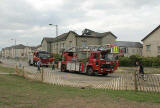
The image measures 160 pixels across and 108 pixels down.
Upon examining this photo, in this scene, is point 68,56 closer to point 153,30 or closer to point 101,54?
point 101,54

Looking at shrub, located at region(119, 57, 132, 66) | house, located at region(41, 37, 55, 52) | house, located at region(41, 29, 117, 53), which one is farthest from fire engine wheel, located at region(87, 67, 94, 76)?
house, located at region(41, 37, 55, 52)

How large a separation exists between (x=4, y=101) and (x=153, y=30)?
42878 mm

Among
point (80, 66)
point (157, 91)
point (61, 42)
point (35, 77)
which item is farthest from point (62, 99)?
point (61, 42)

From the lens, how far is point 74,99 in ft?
25.7

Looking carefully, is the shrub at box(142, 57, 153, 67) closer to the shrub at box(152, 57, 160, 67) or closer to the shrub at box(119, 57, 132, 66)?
the shrub at box(152, 57, 160, 67)

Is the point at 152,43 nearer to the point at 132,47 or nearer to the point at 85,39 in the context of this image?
the point at 85,39

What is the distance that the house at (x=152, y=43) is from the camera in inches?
1762

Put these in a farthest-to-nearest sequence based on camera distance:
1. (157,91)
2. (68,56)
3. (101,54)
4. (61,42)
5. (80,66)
Result: (61,42) → (68,56) → (80,66) → (101,54) → (157,91)

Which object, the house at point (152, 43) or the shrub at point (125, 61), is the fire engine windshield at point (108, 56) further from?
the house at point (152, 43)

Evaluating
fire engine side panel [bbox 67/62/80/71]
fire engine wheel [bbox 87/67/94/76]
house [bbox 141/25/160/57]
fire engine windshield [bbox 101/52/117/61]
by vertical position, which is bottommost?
fire engine wheel [bbox 87/67/94/76]

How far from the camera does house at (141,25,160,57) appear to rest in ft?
147

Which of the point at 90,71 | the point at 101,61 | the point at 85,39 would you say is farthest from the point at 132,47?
the point at 101,61

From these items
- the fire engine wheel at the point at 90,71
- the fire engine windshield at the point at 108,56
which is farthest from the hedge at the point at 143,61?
the fire engine wheel at the point at 90,71

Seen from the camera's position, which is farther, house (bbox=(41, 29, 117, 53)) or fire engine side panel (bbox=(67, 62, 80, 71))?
house (bbox=(41, 29, 117, 53))
